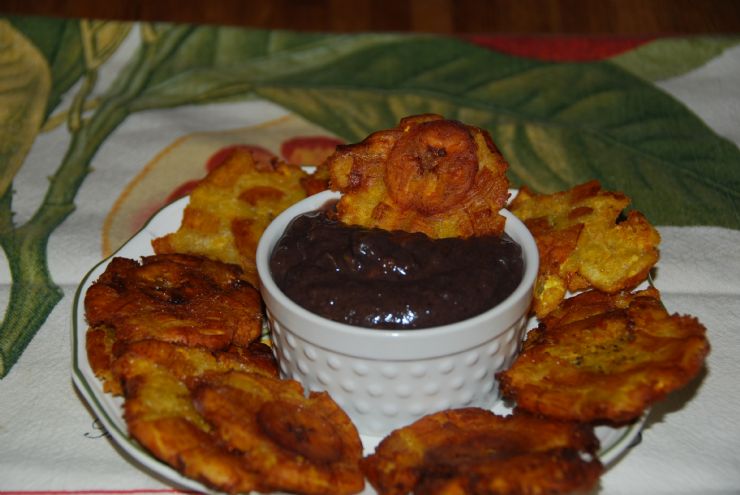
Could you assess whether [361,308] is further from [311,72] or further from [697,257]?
[311,72]

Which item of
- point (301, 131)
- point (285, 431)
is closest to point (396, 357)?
point (285, 431)

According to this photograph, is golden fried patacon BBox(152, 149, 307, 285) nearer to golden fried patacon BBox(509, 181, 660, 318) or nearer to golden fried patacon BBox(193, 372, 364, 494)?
golden fried patacon BBox(193, 372, 364, 494)

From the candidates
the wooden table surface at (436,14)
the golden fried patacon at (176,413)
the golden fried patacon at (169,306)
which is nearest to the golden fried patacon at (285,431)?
the golden fried patacon at (176,413)

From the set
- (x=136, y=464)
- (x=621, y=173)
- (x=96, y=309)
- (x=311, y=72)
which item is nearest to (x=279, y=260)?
(x=96, y=309)

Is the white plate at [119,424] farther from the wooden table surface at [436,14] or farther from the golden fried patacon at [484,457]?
the wooden table surface at [436,14]

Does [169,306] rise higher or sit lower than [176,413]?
lower

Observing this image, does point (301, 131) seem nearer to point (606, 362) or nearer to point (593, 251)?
point (593, 251)

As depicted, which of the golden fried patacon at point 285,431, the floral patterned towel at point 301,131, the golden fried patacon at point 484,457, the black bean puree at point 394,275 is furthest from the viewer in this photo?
the floral patterned towel at point 301,131
